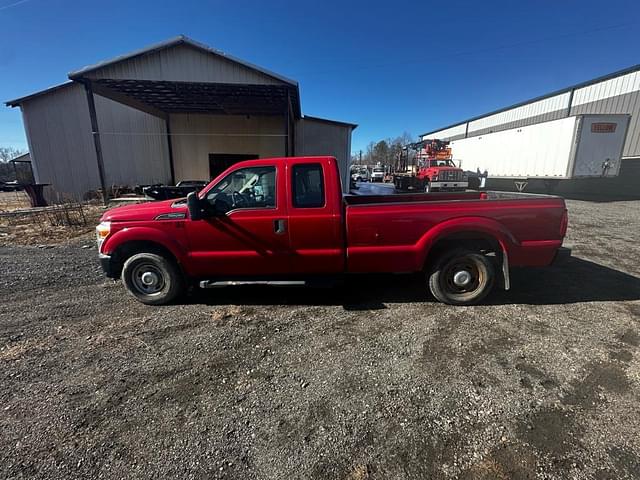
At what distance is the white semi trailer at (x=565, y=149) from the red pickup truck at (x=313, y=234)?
15.4 meters

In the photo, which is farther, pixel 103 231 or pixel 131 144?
pixel 131 144

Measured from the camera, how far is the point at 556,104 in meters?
26.6

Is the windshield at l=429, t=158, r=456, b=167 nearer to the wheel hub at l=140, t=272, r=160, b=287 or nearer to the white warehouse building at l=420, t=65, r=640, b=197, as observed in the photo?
the white warehouse building at l=420, t=65, r=640, b=197

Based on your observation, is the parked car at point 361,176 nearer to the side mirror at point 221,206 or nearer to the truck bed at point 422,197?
the truck bed at point 422,197

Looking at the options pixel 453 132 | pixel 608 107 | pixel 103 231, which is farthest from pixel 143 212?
pixel 453 132

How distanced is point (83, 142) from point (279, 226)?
1849 cm

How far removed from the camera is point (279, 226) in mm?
3771

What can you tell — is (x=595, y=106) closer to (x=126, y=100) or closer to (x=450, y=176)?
(x=450, y=176)

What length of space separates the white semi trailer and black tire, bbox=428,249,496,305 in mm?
15963

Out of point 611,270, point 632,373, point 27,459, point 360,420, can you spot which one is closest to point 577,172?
point 611,270

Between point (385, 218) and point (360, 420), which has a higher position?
point (385, 218)

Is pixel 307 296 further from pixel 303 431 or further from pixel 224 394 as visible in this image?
pixel 303 431

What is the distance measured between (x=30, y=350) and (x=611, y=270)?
863 cm

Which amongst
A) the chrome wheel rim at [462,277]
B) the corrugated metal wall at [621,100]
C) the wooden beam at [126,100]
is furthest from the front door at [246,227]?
the corrugated metal wall at [621,100]
